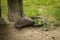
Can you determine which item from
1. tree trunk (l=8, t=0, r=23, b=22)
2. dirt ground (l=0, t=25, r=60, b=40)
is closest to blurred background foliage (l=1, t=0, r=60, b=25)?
tree trunk (l=8, t=0, r=23, b=22)

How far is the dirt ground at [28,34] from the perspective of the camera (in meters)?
4.60

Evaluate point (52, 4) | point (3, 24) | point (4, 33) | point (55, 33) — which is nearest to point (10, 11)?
point (3, 24)

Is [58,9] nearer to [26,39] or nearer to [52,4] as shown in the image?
[52,4]

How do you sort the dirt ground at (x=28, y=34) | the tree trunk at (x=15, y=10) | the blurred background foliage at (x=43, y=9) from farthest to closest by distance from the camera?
the blurred background foliage at (x=43, y=9) < the tree trunk at (x=15, y=10) < the dirt ground at (x=28, y=34)

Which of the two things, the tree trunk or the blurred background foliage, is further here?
the blurred background foliage

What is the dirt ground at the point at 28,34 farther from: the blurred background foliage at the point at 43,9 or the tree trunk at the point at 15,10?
the blurred background foliage at the point at 43,9

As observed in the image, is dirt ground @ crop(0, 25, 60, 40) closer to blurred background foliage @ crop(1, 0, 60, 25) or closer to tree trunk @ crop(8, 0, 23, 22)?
tree trunk @ crop(8, 0, 23, 22)

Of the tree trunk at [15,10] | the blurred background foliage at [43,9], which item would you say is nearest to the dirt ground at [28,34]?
the tree trunk at [15,10]

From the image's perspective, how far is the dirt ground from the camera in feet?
15.1

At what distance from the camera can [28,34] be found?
4.73 m

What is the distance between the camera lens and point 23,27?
5039 mm

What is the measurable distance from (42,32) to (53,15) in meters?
1.44

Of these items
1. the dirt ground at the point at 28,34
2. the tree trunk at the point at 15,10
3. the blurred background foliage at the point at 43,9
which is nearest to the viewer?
the dirt ground at the point at 28,34

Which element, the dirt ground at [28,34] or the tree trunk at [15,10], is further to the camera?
the tree trunk at [15,10]
